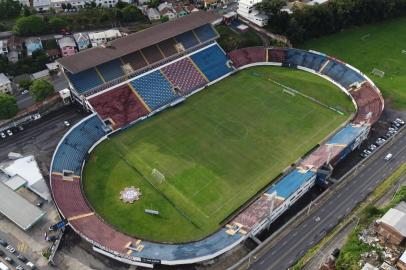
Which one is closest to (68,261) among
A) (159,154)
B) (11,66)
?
(159,154)

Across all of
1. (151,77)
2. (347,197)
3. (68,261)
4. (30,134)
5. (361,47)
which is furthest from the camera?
(361,47)

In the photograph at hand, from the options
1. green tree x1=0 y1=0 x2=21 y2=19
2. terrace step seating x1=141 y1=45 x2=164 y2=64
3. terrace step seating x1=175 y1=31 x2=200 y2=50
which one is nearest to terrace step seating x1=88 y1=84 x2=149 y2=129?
terrace step seating x1=141 y1=45 x2=164 y2=64

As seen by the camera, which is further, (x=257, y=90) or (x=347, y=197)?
(x=257, y=90)

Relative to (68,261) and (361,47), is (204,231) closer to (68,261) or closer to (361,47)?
(68,261)

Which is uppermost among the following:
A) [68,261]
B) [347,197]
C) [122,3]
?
[122,3]

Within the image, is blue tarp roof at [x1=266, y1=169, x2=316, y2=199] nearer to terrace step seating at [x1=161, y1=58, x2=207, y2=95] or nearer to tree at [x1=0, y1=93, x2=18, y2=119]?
terrace step seating at [x1=161, y1=58, x2=207, y2=95]

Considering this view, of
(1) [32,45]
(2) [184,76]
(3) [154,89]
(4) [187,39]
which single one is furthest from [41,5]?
(2) [184,76]

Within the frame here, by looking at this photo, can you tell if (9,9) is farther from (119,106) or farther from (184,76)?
(184,76)
